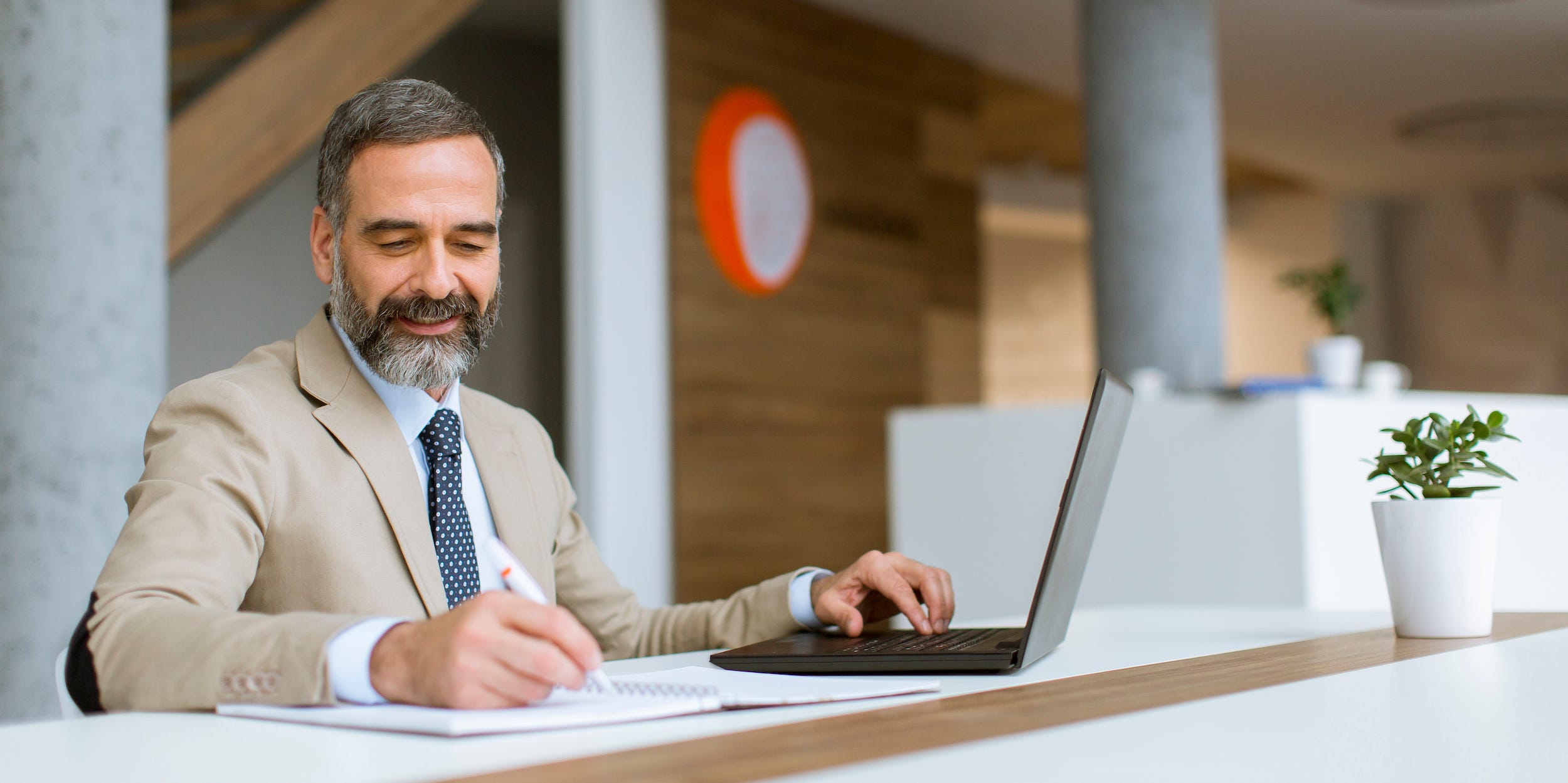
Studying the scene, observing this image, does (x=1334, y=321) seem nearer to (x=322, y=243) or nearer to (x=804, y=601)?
(x=804, y=601)

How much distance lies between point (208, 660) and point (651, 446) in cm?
391

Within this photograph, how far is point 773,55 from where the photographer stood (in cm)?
548

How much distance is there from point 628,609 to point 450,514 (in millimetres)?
379

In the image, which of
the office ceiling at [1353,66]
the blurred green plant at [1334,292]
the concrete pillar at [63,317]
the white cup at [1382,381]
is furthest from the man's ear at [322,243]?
the office ceiling at [1353,66]

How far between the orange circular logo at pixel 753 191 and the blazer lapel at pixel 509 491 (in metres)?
3.48

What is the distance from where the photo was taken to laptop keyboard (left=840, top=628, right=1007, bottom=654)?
121 cm

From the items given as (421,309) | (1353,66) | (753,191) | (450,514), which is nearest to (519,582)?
(450,514)

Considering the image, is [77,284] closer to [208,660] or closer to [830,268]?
[208,660]

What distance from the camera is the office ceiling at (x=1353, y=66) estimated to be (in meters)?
Result: 6.14

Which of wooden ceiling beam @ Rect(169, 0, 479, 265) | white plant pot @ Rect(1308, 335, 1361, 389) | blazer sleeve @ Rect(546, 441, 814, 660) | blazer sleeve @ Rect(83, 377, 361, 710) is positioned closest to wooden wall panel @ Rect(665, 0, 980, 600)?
wooden ceiling beam @ Rect(169, 0, 479, 265)

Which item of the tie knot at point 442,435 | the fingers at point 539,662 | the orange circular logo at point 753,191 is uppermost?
the orange circular logo at point 753,191

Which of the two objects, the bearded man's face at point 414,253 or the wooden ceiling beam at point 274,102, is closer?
the bearded man's face at point 414,253

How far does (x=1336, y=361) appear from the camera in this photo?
373 centimetres

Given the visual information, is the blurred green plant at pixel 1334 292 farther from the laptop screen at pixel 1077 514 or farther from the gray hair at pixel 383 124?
the gray hair at pixel 383 124
